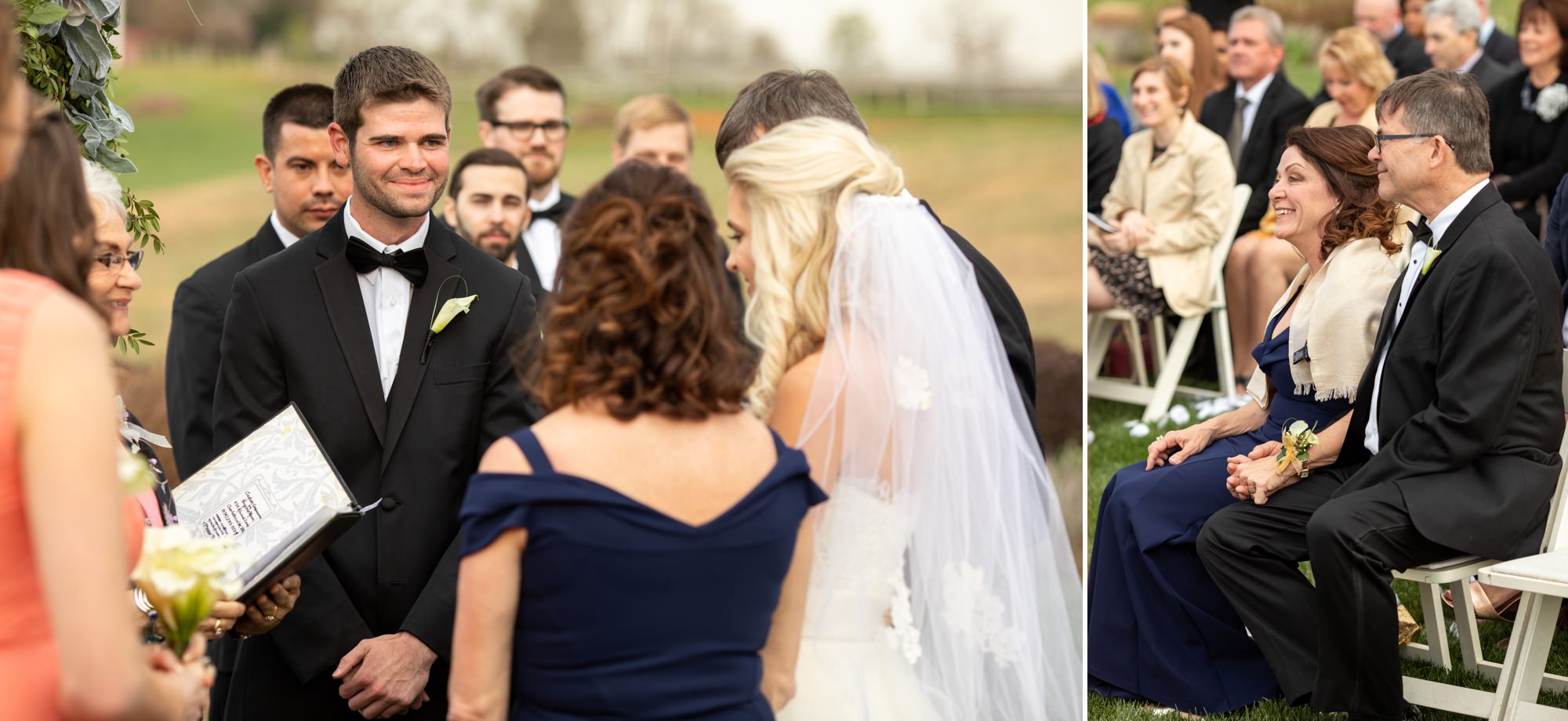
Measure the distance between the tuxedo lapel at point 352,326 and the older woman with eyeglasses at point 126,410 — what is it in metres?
0.42

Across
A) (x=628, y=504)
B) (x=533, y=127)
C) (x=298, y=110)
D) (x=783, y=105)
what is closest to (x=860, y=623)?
(x=628, y=504)

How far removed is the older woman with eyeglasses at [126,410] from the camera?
2779 mm

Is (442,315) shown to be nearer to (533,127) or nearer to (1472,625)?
(1472,625)

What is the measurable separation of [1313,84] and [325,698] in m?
12.7

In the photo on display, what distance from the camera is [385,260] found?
3.10m

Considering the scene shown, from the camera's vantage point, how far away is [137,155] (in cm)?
1307

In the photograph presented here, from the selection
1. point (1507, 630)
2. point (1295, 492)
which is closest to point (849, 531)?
point (1295, 492)

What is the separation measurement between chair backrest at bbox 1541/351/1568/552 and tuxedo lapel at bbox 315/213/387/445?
3.47 metres

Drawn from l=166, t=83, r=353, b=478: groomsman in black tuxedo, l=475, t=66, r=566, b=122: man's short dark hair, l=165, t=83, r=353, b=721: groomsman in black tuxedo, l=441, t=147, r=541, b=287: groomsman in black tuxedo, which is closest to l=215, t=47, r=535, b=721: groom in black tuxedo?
l=165, t=83, r=353, b=721: groomsman in black tuxedo

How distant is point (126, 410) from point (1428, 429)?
3458mm

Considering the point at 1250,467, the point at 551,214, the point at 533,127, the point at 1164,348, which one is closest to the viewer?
the point at 1250,467

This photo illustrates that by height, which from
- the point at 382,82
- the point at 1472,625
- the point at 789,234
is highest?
the point at 382,82

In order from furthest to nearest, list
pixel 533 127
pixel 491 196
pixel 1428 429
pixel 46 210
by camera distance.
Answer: pixel 533 127 → pixel 491 196 → pixel 1428 429 → pixel 46 210

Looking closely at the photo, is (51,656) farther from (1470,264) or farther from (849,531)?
(1470,264)
